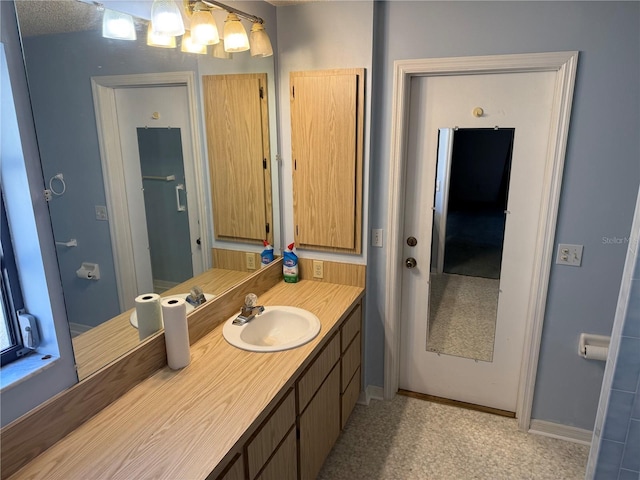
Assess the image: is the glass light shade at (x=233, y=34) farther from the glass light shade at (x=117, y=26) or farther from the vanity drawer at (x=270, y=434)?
the vanity drawer at (x=270, y=434)

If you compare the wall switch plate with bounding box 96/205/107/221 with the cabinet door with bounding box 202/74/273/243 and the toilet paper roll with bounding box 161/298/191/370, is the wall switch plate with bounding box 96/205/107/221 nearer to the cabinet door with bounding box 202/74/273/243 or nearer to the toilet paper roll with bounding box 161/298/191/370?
the toilet paper roll with bounding box 161/298/191/370

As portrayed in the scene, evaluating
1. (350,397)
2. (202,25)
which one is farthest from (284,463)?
(202,25)

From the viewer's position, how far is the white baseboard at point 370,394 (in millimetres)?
2783

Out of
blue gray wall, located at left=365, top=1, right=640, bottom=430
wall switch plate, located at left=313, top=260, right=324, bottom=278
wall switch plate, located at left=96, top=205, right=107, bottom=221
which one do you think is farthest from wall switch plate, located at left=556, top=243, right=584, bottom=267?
wall switch plate, located at left=96, top=205, right=107, bottom=221

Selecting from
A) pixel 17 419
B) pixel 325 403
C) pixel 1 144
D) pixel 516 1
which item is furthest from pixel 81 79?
pixel 516 1

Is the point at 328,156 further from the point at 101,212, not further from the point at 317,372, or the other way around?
the point at 101,212

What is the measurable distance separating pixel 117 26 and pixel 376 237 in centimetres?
166

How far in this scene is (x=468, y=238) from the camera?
251cm

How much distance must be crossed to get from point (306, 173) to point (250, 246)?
0.53 m

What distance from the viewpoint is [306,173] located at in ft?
8.10

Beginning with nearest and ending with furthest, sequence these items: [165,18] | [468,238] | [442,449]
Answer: [165,18] → [442,449] → [468,238]

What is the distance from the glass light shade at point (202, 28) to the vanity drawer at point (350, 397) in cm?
190

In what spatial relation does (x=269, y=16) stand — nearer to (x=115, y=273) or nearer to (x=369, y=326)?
(x=115, y=273)

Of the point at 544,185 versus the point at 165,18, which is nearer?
the point at 165,18
